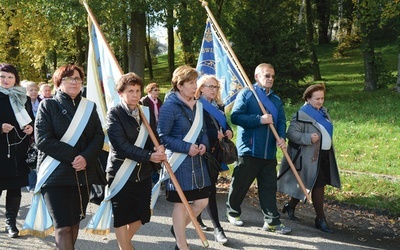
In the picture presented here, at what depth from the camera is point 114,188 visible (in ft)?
14.4

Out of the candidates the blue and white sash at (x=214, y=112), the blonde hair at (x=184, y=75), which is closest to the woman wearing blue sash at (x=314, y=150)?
the blue and white sash at (x=214, y=112)

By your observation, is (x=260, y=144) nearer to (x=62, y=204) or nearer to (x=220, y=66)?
(x=220, y=66)

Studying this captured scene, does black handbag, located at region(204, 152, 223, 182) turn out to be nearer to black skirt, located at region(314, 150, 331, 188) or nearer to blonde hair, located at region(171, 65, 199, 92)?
blonde hair, located at region(171, 65, 199, 92)

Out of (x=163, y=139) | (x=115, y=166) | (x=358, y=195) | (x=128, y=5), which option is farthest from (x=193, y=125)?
(x=128, y=5)

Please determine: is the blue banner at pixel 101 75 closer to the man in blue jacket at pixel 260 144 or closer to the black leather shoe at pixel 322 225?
the man in blue jacket at pixel 260 144

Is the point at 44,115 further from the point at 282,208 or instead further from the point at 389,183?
the point at 389,183

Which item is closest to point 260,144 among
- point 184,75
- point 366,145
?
point 184,75

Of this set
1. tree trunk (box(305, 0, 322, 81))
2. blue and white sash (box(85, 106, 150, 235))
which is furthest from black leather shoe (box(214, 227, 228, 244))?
tree trunk (box(305, 0, 322, 81))

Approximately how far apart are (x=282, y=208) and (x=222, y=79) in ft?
7.31

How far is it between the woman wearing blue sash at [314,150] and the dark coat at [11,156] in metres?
3.30

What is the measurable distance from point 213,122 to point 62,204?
1963 millimetres

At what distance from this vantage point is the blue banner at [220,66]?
20.8 ft

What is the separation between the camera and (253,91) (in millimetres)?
5918

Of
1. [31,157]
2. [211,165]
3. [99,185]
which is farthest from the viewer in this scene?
[31,157]
